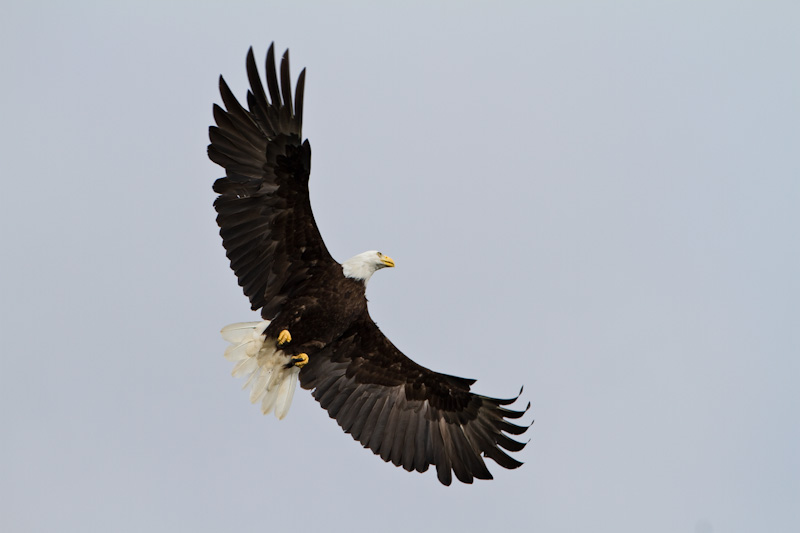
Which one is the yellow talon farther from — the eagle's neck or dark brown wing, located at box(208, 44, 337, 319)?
the eagle's neck

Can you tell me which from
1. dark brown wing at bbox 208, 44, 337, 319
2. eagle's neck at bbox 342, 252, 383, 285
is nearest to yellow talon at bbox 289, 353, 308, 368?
dark brown wing at bbox 208, 44, 337, 319

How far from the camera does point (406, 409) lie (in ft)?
42.4

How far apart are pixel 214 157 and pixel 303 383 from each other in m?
2.88

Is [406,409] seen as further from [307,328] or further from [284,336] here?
[284,336]

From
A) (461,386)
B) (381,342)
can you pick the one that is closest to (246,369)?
(381,342)

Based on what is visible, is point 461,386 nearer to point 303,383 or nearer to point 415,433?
point 415,433

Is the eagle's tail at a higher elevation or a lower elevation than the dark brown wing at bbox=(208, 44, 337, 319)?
lower

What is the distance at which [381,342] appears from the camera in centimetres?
1269

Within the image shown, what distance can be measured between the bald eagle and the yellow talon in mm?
15

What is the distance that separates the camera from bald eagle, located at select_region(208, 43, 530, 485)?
11.3m

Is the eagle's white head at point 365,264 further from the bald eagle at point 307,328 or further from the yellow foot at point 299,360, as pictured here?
the yellow foot at point 299,360

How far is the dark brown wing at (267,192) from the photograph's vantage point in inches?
442

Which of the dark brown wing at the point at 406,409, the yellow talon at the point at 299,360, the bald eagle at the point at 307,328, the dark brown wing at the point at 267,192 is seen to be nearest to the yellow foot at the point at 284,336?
the bald eagle at the point at 307,328

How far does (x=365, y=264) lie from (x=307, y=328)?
0.94 meters
